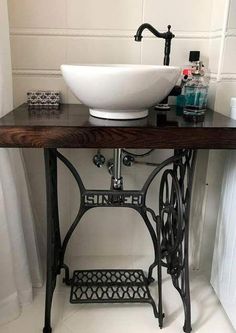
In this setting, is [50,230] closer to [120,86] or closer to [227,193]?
Answer: [120,86]

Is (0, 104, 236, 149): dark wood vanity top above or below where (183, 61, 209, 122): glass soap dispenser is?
below

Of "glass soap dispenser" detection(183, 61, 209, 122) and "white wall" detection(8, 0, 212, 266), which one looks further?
"white wall" detection(8, 0, 212, 266)

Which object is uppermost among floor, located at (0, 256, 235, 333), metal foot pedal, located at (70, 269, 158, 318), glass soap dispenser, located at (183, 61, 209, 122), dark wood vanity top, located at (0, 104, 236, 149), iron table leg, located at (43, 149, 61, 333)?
glass soap dispenser, located at (183, 61, 209, 122)

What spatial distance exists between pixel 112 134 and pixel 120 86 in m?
0.15

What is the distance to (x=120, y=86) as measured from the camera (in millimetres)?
917

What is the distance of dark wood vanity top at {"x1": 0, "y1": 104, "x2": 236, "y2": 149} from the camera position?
93 centimetres

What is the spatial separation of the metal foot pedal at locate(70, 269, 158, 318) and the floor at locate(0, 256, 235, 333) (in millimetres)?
42

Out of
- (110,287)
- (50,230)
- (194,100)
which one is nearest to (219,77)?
(194,100)

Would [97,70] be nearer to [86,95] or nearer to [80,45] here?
[86,95]

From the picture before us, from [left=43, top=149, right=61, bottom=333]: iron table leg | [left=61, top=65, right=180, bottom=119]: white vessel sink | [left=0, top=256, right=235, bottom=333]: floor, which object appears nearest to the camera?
[left=61, top=65, right=180, bottom=119]: white vessel sink

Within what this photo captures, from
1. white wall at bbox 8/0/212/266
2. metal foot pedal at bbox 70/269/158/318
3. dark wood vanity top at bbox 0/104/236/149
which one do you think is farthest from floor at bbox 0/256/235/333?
white wall at bbox 8/0/212/266

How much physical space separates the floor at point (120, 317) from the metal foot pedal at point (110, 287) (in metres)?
0.04

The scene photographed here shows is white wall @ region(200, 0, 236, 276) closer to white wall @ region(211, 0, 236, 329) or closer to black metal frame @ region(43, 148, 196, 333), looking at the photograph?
white wall @ region(211, 0, 236, 329)

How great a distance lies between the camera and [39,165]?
151cm
